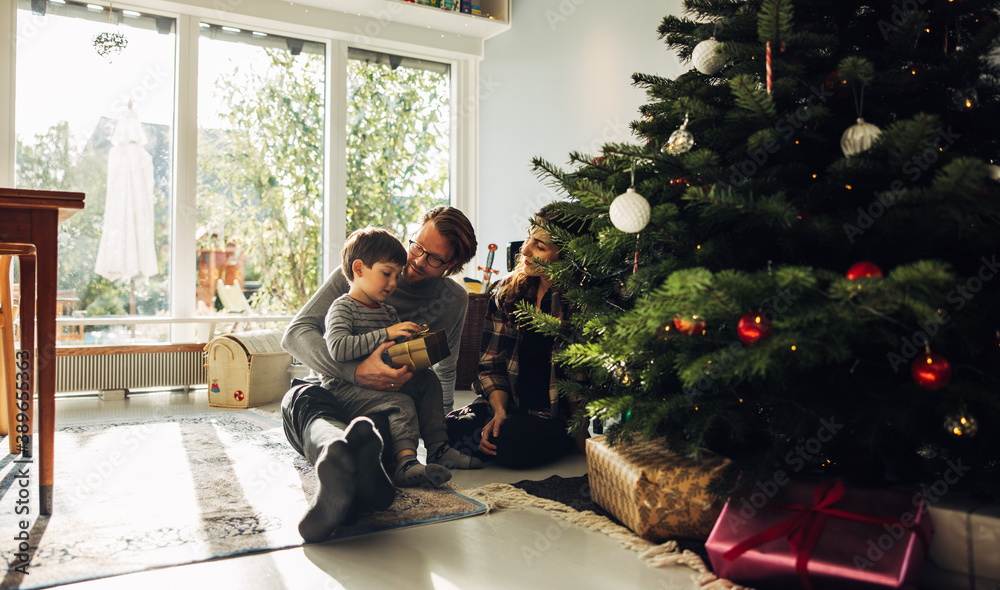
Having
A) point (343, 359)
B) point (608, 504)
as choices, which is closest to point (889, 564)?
point (608, 504)

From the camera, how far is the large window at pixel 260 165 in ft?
12.0

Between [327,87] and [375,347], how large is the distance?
2.69 metres

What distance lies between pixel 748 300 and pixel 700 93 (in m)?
0.49

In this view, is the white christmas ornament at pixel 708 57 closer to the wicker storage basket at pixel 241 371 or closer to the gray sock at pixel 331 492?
the gray sock at pixel 331 492

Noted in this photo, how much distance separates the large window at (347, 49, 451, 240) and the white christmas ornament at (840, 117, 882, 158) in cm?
324

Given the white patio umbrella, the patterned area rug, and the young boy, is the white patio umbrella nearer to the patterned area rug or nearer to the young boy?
the patterned area rug

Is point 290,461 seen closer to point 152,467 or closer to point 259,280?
point 152,467

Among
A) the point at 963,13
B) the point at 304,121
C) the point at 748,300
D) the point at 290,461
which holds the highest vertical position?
the point at 304,121

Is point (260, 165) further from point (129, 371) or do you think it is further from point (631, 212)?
point (631, 212)

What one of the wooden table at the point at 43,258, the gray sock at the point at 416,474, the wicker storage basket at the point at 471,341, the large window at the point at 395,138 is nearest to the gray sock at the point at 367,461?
the gray sock at the point at 416,474

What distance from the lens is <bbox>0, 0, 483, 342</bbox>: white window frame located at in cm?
348

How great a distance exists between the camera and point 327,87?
3.98 meters

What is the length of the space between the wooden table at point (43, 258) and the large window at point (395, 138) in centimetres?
263

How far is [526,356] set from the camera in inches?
79.2
